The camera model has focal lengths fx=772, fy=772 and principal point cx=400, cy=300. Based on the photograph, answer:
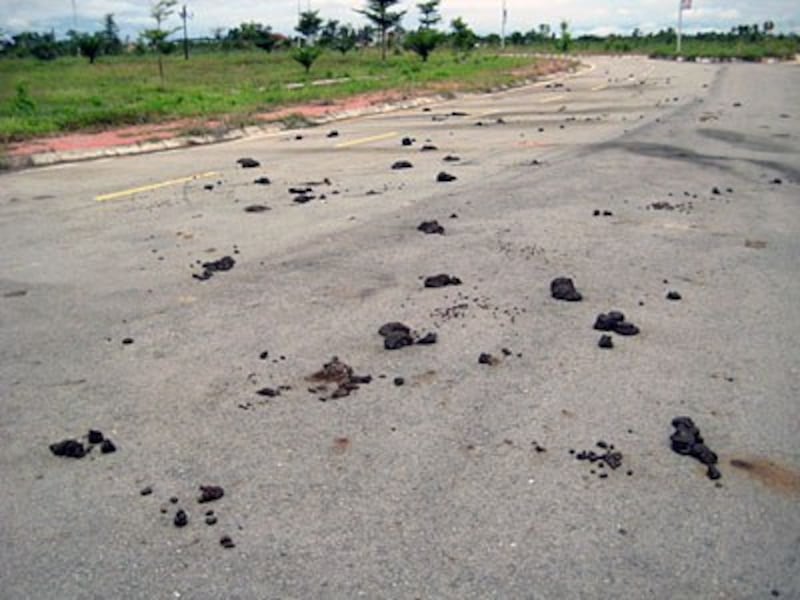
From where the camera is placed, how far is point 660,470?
3.48m

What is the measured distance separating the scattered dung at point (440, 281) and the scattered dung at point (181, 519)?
3194 millimetres

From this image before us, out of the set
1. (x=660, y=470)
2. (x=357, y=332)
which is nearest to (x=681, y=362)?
(x=660, y=470)

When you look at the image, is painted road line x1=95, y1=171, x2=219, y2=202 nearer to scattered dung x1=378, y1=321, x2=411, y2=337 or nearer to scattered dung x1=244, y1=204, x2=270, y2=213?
scattered dung x1=244, y1=204, x2=270, y2=213

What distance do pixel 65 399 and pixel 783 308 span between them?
4765 mm

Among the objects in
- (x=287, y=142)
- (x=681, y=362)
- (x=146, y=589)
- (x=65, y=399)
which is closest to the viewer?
(x=146, y=589)

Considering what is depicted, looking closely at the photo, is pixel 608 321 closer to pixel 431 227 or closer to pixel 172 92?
pixel 431 227

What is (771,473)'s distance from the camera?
3.45 meters

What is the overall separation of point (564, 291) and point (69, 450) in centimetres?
352

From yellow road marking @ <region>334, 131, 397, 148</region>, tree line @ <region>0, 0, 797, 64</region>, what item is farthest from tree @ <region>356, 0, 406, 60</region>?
yellow road marking @ <region>334, 131, 397, 148</region>

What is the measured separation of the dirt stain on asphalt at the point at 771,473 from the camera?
11.0 feet

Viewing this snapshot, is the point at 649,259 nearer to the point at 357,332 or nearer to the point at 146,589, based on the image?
the point at 357,332

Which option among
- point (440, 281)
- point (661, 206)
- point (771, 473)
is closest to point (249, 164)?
point (661, 206)

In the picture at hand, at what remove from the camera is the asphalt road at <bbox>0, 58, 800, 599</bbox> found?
289cm

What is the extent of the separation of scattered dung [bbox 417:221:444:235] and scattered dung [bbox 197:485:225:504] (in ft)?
15.4
